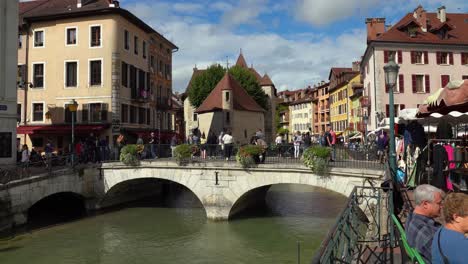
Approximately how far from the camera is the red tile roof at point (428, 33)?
32031 millimetres

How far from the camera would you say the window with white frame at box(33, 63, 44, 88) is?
2702 centimetres

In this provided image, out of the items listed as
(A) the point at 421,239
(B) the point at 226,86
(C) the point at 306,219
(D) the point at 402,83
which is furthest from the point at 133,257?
(B) the point at 226,86

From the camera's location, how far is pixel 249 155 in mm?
17016

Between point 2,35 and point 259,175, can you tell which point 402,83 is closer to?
point 259,175

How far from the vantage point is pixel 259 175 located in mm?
17094

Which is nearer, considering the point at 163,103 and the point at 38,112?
the point at 38,112

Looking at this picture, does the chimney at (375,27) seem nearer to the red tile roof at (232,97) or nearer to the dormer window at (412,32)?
the dormer window at (412,32)

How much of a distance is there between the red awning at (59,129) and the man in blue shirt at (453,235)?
24.6 m

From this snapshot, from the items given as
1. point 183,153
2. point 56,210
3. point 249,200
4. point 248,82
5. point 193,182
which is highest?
point 248,82

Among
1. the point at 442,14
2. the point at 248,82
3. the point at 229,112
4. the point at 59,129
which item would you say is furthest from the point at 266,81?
the point at 59,129

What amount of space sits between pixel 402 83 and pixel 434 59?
3.47 metres

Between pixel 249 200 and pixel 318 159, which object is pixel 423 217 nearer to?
pixel 318 159

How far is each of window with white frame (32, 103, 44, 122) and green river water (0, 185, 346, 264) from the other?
10.7 meters

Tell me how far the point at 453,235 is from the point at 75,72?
1066 inches
